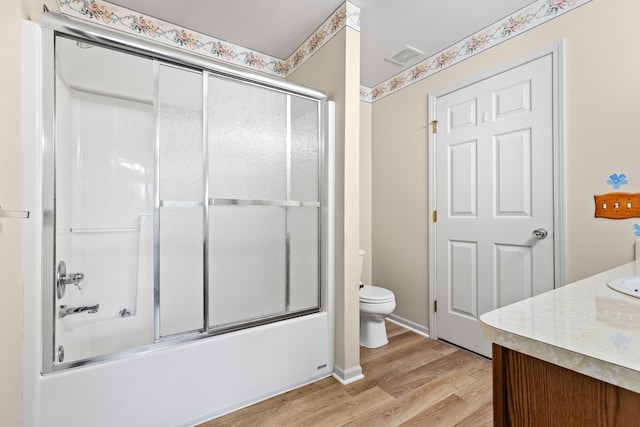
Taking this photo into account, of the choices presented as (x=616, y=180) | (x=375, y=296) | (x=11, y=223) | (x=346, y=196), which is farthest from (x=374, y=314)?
(x=11, y=223)

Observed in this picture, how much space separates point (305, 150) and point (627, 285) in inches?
64.0

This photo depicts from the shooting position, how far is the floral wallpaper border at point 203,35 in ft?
5.97

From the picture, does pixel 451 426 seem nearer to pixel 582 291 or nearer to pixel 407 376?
pixel 407 376

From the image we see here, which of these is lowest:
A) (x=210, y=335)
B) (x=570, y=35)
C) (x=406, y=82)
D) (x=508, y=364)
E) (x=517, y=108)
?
(x=210, y=335)

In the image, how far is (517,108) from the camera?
1.91 m

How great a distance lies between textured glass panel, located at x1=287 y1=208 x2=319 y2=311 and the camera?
6.20 feet

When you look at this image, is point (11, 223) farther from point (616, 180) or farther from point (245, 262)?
point (616, 180)

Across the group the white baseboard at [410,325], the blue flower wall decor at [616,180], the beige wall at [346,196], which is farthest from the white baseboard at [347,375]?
the blue flower wall decor at [616,180]

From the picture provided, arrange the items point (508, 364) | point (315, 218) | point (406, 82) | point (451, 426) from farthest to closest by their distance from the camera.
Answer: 1. point (406, 82)
2. point (315, 218)
3. point (451, 426)
4. point (508, 364)

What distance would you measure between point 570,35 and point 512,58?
0.31 metres

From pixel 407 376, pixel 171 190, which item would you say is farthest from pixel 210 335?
pixel 407 376

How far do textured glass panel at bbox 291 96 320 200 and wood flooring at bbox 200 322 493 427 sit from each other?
1.22 meters

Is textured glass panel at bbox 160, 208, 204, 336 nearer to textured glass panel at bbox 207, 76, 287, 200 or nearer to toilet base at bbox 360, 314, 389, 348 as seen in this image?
textured glass panel at bbox 207, 76, 287, 200

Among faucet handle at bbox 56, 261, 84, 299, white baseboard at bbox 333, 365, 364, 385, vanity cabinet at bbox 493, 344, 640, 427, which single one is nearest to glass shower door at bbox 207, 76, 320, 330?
white baseboard at bbox 333, 365, 364, 385
